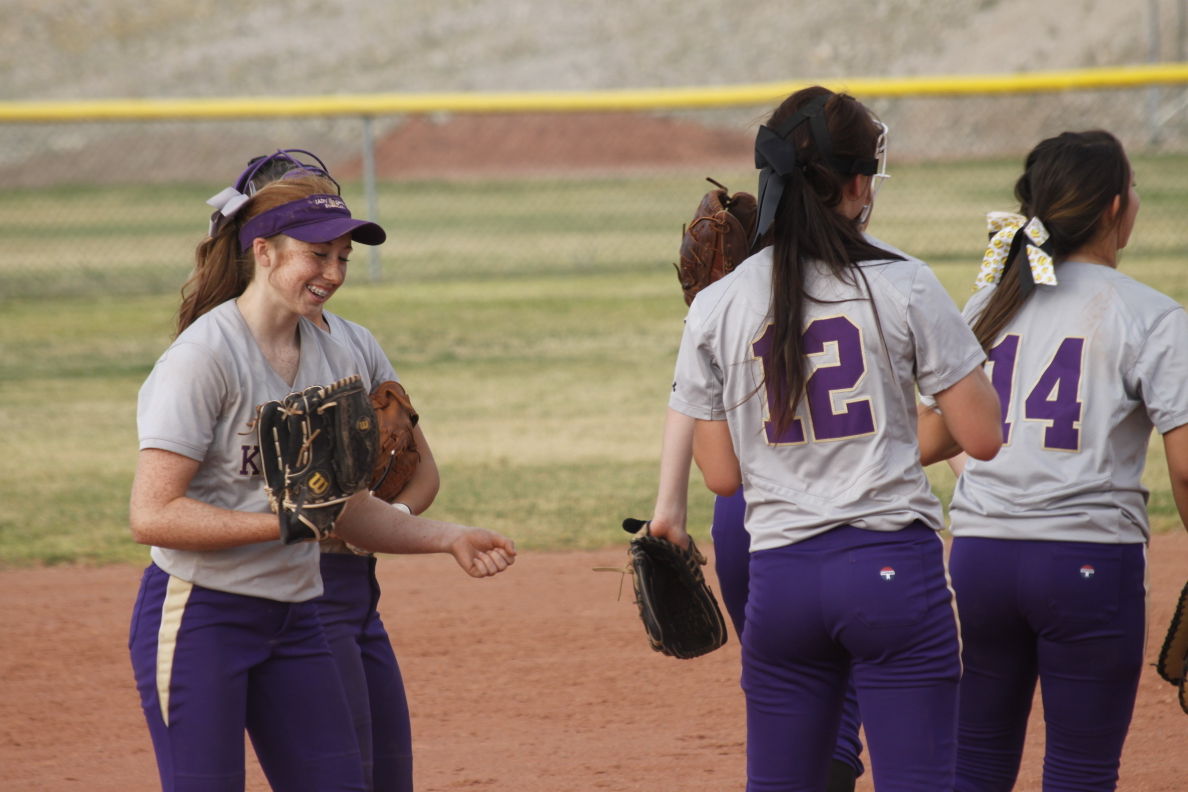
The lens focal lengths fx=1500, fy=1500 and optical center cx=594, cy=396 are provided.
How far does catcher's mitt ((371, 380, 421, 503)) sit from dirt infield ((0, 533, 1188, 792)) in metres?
1.23

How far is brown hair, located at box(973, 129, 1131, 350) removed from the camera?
129 inches

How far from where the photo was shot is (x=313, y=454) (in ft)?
9.45

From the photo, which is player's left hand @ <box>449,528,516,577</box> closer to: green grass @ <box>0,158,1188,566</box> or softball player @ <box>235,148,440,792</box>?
softball player @ <box>235,148,440,792</box>

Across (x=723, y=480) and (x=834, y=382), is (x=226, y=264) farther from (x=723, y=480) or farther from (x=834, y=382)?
(x=834, y=382)

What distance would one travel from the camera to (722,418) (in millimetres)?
2932

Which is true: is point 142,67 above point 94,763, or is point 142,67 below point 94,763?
above

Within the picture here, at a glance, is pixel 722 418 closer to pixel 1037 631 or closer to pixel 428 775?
pixel 1037 631

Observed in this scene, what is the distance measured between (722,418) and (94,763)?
108 inches

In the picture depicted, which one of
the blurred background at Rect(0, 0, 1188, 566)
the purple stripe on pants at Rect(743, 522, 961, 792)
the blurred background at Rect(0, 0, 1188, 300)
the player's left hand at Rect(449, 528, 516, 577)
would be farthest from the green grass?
the purple stripe on pants at Rect(743, 522, 961, 792)

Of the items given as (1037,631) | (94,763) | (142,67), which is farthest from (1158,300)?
(142,67)

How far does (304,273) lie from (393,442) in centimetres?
64

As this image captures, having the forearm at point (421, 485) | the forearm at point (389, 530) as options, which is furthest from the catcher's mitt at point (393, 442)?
the forearm at point (389, 530)

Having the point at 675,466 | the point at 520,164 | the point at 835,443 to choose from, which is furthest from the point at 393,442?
the point at 520,164

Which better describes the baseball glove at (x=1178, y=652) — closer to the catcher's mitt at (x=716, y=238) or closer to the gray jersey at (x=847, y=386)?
the gray jersey at (x=847, y=386)
